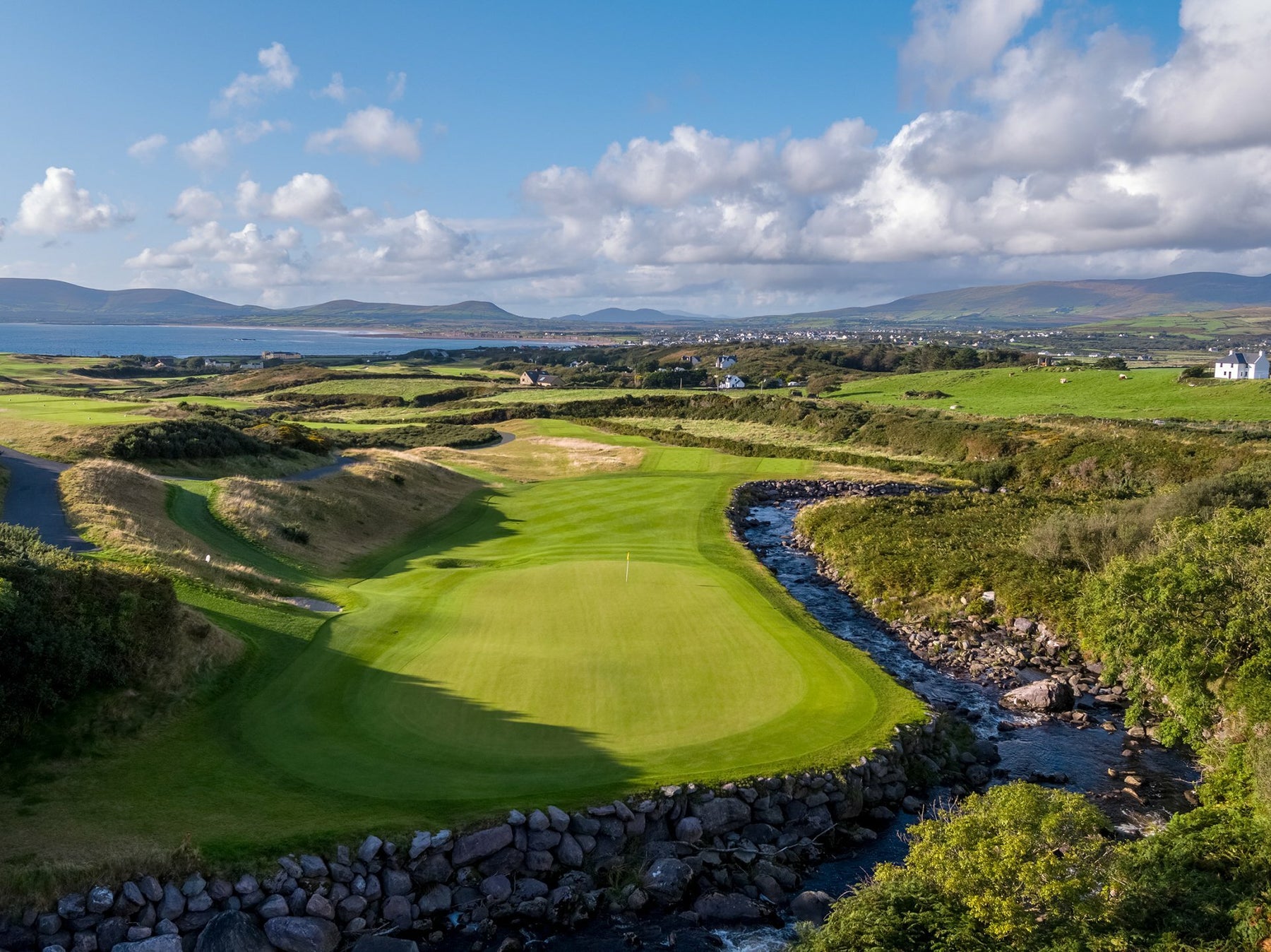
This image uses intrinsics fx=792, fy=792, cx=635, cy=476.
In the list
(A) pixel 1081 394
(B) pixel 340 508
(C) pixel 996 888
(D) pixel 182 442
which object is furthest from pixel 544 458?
(A) pixel 1081 394

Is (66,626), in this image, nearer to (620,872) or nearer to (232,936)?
(232,936)

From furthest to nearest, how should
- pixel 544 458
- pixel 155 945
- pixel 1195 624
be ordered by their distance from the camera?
pixel 544 458, pixel 1195 624, pixel 155 945

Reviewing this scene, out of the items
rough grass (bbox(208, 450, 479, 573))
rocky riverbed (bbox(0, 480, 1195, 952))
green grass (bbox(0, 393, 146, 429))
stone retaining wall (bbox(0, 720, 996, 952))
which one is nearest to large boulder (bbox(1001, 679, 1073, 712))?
rocky riverbed (bbox(0, 480, 1195, 952))

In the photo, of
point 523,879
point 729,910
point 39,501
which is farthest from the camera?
point 39,501

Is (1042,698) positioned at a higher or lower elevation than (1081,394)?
lower

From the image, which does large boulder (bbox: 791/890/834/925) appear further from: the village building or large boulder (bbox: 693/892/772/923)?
the village building

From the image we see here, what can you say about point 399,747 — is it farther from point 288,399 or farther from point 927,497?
point 288,399

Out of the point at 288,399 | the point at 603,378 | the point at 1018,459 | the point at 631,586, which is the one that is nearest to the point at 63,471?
the point at 631,586

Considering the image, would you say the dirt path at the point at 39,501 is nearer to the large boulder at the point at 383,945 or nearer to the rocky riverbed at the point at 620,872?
the rocky riverbed at the point at 620,872

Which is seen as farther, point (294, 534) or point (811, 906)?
point (294, 534)
